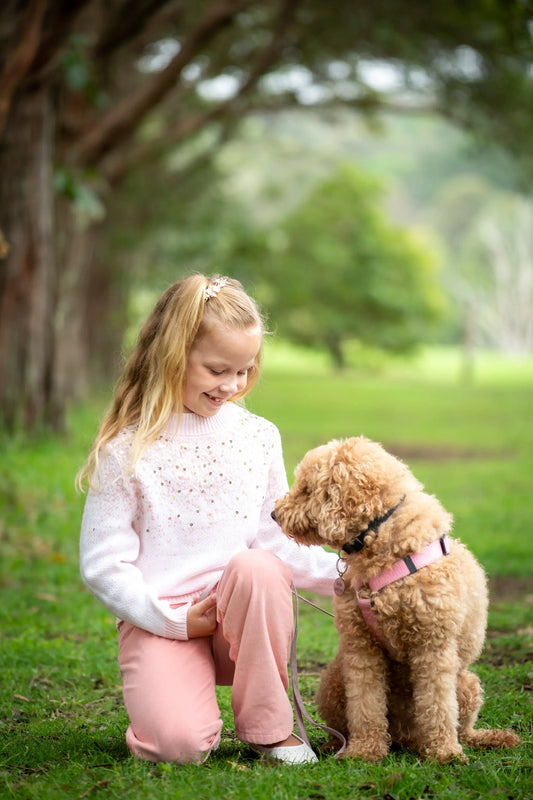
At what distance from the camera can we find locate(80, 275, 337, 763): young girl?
311cm

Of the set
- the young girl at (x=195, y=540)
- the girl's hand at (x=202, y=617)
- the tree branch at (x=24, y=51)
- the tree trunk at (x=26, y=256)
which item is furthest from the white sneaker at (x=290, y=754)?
the tree trunk at (x=26, y=256)

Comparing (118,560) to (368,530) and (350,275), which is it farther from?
(350,275)

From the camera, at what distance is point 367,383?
28875 mm

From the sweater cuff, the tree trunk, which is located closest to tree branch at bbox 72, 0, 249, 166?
the tree trunk

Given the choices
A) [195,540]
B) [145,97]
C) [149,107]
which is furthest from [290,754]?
[149,107]

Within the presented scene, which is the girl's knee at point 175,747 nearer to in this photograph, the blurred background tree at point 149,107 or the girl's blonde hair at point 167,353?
the girl's blonde hair at point 167,353

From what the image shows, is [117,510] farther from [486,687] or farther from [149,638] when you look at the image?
[486,687]

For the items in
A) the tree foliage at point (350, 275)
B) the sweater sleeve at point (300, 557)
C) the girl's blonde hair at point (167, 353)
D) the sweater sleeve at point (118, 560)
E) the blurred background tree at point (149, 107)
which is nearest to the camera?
the sweater sleeve at point (118, 560)

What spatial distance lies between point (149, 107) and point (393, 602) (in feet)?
30.8

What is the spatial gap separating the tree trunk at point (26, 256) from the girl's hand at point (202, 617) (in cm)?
730

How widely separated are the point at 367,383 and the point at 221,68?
15.7 meters

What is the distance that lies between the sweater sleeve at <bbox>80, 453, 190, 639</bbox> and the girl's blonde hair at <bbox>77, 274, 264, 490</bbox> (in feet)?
0.31

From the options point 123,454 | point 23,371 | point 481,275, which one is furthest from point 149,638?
point 481,275

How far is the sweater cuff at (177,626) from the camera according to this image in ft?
10.5
